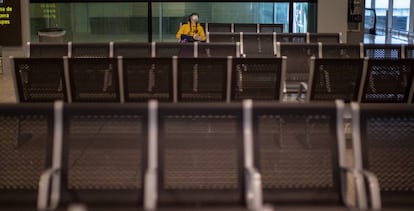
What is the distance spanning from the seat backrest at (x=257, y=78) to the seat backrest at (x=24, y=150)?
236cm

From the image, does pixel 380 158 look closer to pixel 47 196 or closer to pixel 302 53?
pixel 47 196

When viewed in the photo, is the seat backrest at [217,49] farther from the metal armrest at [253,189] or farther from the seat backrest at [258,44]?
the metal armrest at [253,189]

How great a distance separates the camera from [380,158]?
3408 mm

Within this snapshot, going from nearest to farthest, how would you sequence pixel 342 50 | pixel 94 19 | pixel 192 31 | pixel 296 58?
pixel 342 50 < pixel 296 58 < pixel 192 31 < pixel 94 19

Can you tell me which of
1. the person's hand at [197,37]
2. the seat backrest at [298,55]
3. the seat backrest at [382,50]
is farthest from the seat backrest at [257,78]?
the person's hand at [197,37]

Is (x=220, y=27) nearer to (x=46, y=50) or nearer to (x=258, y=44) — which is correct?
(x=258, y=44)

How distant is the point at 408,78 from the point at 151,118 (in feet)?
10.7

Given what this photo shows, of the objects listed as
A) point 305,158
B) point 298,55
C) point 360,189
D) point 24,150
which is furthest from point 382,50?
point 24,150

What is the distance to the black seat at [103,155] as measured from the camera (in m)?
3.26

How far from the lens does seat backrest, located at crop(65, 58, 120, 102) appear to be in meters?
5.59

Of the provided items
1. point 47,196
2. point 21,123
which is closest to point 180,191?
point 47,196

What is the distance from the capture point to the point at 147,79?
18.2 ft

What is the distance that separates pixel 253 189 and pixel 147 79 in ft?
8.99

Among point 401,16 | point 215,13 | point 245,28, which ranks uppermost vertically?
point 215,13
